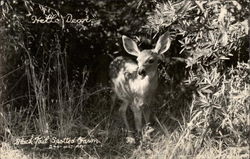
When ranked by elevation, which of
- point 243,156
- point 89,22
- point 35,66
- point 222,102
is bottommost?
point 243,156

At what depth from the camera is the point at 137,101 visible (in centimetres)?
633

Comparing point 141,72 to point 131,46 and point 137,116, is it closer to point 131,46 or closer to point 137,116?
point 131,46

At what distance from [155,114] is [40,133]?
1.39 metres

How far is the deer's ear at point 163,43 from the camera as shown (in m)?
6.18

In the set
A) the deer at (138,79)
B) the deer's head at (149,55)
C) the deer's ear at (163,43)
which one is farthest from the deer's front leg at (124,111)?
the deer's ear at (163,43)

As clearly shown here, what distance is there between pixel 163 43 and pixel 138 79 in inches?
18.8

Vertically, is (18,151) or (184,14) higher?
(184,14)

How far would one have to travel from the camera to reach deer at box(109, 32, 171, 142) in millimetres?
6148

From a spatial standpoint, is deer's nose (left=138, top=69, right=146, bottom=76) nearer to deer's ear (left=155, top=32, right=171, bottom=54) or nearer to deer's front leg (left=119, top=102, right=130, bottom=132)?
deer's ear (left=155, top=32, right=171, bottom=54)

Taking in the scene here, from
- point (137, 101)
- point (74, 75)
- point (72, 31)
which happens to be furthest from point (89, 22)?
point (137, 101)

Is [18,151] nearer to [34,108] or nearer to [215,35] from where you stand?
[34,108]

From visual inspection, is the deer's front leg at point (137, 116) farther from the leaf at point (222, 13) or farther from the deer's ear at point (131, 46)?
the leaf at point (222, 13)

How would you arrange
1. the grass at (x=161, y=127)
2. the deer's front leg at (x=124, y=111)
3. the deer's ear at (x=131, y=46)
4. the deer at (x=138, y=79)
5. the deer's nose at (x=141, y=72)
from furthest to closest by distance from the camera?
1. the deer's front leg at (x=124, y=111)
2. the deer's ear at (x=131, y=46)
3. the deer at (x=138, y=79)
4. the deer's nose at (x=141, y=72)
5. the grass at (x=161, y=127)

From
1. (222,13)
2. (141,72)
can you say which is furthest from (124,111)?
(222,13)
